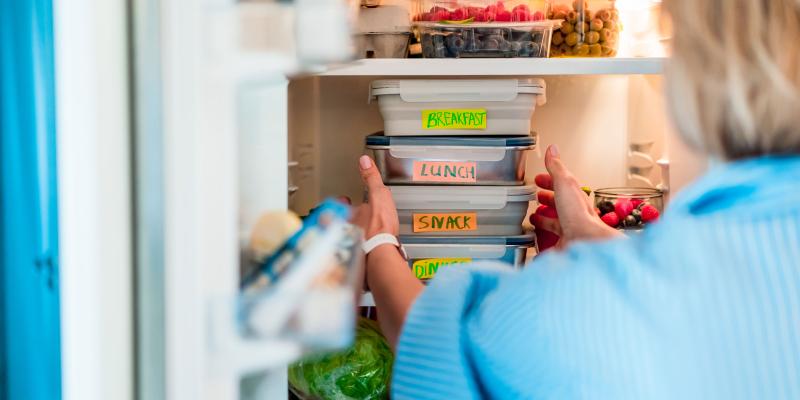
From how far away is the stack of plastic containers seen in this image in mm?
1570

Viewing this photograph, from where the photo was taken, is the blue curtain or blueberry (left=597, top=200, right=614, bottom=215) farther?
blueberry (left=597, top=200, right=614, bottom=215)

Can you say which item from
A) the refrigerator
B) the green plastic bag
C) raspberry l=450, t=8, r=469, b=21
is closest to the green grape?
raspberry l=450, t=8, r=469, b=21

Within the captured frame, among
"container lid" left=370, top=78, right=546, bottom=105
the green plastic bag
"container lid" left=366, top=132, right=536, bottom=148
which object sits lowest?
the green plastic bag

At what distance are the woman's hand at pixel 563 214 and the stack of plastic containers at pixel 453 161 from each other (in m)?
0.06

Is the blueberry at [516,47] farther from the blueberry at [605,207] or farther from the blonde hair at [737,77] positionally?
the blonde hair at [737,77]

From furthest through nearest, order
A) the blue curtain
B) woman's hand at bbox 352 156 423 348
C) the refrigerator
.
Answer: woman's hand at bbox 352 156 423 348
the blue curtain
the refrigerator

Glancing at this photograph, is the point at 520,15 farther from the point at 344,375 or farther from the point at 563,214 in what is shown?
the point at 344,375

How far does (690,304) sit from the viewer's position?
32.1 inches

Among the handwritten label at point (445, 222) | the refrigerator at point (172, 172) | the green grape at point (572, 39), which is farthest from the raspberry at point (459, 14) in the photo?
the refrigerator at point (172, 172)

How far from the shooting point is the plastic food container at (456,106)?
1.56 m

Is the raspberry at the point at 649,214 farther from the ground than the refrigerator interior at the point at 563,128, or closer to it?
closer to it

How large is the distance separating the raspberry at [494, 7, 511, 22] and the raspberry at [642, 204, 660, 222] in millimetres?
404

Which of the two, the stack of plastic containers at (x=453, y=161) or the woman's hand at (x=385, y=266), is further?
the stack of plastic containers at (x=453, y=161)

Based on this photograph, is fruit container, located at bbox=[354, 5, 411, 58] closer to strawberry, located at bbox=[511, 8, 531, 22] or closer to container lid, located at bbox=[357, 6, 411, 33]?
container lid, located at bbox=[357, 6, 411, 33]
